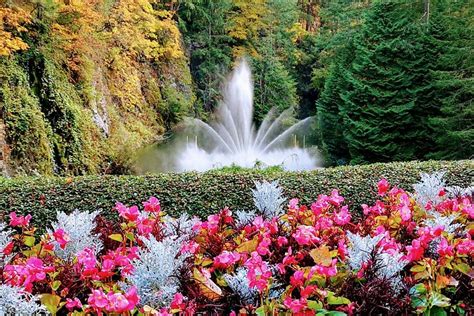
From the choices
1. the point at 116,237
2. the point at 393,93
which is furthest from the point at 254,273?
the point at 393,93

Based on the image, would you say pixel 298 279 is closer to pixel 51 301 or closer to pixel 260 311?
pixel 260 311

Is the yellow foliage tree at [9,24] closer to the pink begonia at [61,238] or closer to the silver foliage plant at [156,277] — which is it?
the pink begonia at [61,238]

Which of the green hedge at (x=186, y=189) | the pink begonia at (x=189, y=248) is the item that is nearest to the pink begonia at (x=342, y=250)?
the pink begonia at (x=189, y=248)

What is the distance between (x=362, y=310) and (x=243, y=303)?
28 cm

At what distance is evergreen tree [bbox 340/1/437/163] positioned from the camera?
9914 mm

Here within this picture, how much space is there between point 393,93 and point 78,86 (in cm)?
668

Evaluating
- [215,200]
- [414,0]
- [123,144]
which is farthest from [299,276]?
[414,0]

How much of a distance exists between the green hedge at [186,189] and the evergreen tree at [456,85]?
15.6ft

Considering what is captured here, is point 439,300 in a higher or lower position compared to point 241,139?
lower

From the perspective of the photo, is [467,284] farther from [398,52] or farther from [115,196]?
[398,52]

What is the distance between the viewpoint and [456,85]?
28.1 feet

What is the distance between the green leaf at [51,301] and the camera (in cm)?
101

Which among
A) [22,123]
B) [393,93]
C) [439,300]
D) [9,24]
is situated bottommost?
[439,300]

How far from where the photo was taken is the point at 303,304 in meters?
0.98
